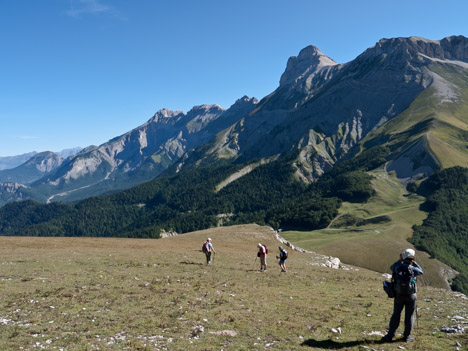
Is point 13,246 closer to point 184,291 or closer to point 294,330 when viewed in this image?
point 184,291

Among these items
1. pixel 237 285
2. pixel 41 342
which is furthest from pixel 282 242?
pixel 41 342

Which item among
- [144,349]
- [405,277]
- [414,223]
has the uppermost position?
[405,277]

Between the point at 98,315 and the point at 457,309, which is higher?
the point at 98,315

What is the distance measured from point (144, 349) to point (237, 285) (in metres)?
15.1

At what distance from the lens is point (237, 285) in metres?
27.6

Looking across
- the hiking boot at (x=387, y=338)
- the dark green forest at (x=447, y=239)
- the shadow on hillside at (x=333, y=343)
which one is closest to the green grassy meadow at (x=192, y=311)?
the shadow on hillside at (x=333, y=343)

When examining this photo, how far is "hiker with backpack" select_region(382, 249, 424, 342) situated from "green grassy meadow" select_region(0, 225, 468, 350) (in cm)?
66

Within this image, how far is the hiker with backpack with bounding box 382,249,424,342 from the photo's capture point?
48.6ft

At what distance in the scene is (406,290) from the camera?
48.8 feet

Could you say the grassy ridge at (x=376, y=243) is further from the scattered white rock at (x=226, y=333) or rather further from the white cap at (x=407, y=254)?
the scattered white rock at (x=226, y=333)

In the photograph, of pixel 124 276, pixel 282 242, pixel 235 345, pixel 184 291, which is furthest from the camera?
pixel 282 242

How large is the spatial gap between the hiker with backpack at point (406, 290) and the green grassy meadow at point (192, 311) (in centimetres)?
66

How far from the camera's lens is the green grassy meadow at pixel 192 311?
14.5 metres

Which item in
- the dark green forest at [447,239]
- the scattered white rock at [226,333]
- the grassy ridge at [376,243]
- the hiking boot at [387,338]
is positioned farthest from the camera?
the dark green forest at [447,239]
